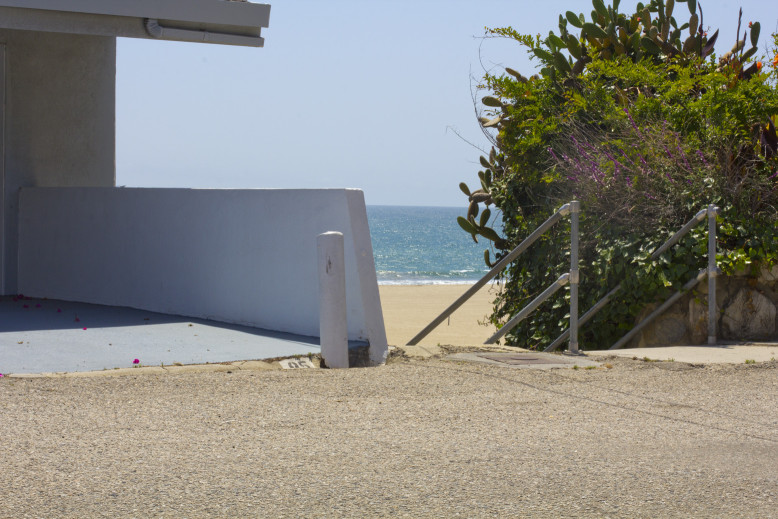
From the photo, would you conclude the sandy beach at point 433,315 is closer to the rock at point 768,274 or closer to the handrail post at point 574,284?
the handrail post at point 574,284

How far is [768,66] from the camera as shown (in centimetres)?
1030

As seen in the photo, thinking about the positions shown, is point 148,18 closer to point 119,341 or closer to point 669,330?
point 119,341

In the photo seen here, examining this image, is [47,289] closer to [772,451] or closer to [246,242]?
[246,242]

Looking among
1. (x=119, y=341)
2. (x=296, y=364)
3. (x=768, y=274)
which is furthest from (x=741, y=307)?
(x=119, y=341)

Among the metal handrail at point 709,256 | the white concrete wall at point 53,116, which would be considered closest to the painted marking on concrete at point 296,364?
the metal handrail at point 709,256

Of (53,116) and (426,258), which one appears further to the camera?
(426,258)

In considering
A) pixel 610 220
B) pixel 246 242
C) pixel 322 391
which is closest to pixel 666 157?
pixel 610 220

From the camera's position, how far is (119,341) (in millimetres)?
8125

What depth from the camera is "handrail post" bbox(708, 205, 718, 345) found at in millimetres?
8430

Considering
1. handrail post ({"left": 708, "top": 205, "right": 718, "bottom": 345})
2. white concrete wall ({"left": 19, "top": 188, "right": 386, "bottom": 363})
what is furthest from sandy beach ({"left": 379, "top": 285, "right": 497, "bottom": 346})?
handrail post ({"left": 708, "top": 205, "right": 718, "bottom": 345})

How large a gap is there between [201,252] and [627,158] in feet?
15.8

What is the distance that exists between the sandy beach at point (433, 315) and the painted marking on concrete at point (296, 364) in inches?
133

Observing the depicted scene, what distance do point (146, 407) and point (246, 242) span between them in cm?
362

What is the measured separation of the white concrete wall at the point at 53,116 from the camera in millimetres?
11289
